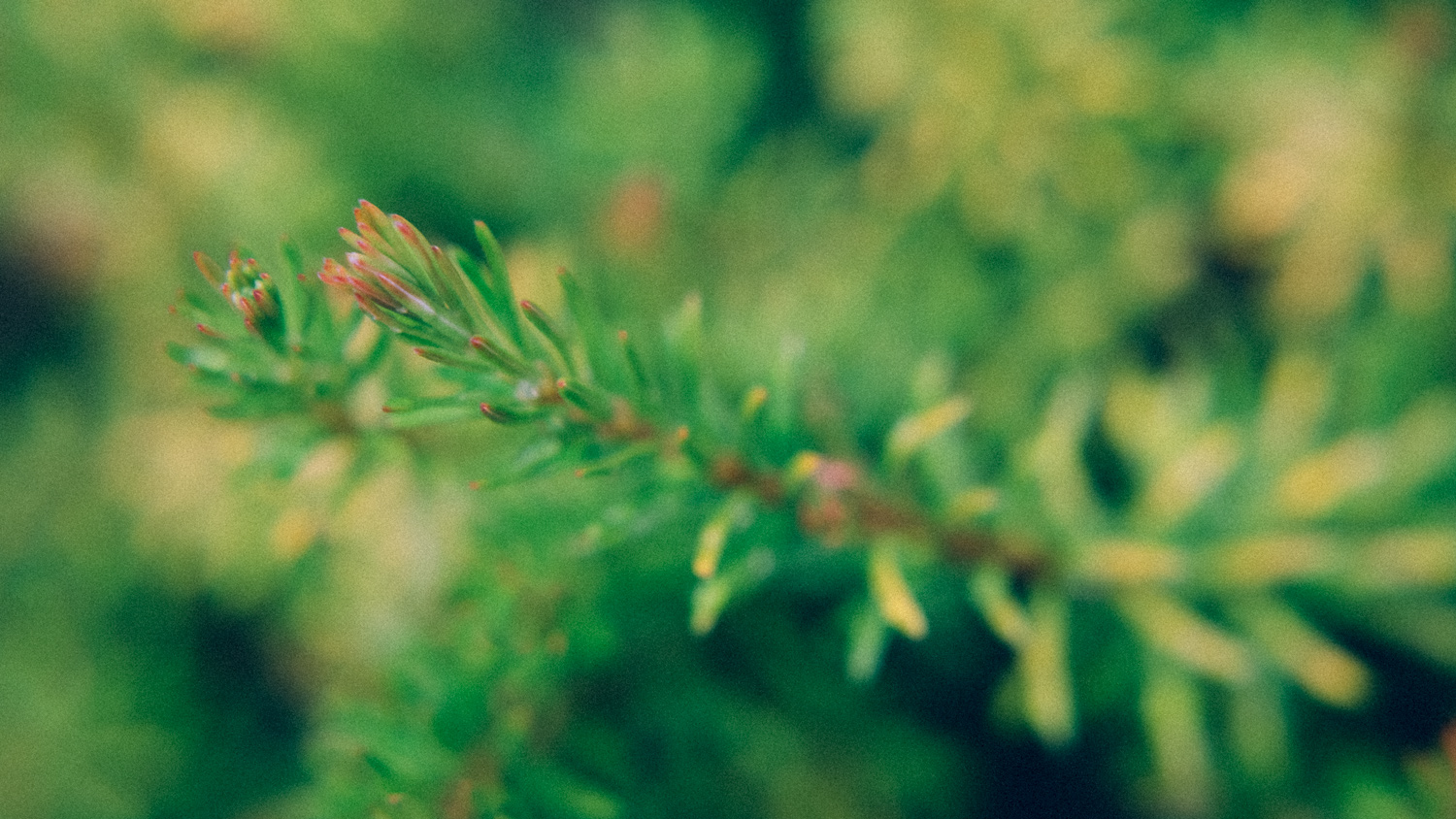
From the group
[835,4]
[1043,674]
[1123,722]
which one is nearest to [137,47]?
[835,4]

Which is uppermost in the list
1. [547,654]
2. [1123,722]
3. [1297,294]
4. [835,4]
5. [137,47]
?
[137,47]

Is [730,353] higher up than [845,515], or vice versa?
[730,353]

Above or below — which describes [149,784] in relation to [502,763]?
above

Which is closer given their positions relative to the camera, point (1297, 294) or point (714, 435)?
point (714, 435)

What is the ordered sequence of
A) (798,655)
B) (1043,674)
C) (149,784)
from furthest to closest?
(149,784), (798,655), (1043,674)

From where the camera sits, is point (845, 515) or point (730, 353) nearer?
point (845, 515)

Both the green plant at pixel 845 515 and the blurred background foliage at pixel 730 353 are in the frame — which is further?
the blurred background foliage at pixel 730 353

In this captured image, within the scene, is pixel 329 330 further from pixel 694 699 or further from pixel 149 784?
pixel 149 784
